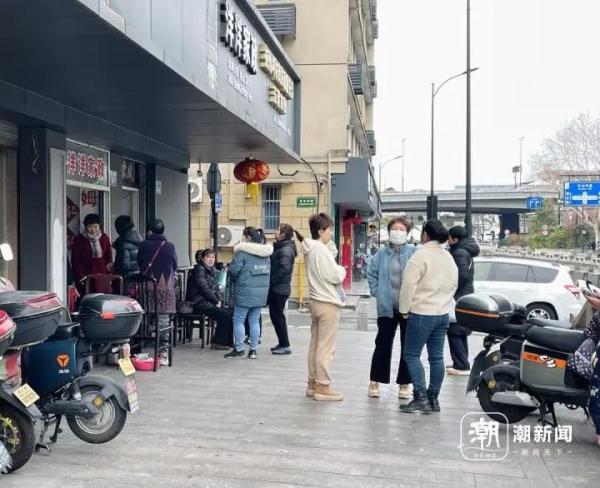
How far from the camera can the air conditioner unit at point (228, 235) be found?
20.1 m

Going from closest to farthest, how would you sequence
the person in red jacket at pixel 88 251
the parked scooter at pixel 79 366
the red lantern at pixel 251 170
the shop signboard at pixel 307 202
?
the parked scooter at pixel 79 366 → the person in red jacket at pixel 88 251 → the red lantern at pixel 251 170 → the shop signboard at pixel 307 202

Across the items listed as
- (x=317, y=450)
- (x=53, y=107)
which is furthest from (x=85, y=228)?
(x=317, y=450)

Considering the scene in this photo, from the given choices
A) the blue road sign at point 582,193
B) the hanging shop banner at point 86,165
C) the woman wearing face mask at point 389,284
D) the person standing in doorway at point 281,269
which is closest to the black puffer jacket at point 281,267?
the person standing in doorway at point 281,269

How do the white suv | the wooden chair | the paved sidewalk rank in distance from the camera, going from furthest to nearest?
the white suv
the wooden chair
the paved sidewalk

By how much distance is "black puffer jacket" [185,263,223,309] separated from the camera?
946 cm

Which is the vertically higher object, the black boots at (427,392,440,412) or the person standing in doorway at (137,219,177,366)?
the person standing in doorway at (137,219,177,366)

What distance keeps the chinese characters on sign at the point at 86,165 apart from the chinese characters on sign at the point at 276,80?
2945 millimetres

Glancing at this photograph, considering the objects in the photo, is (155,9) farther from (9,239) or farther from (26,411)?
(26,411)

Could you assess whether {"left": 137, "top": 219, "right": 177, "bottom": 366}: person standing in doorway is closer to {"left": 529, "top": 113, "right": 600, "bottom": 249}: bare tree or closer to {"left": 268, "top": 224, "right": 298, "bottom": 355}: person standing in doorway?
{"left": 268, "top": 224, "right": 298, "bottom": 355}: person standing in doorway

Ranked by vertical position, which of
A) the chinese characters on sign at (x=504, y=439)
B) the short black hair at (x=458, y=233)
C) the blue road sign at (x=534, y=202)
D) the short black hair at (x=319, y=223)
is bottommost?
the chinese characters on sign at (x=504, y=439)

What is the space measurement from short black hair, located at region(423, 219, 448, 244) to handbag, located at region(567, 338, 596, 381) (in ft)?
5.00

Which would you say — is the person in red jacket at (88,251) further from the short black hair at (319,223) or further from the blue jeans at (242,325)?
the short black hair at (319,223)

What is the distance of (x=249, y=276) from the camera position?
877 centimetres

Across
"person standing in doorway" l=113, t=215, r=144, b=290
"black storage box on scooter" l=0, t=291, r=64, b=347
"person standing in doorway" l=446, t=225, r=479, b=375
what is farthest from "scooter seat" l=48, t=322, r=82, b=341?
"person standing in doorway" l=446, t=225, r=479, b=375
